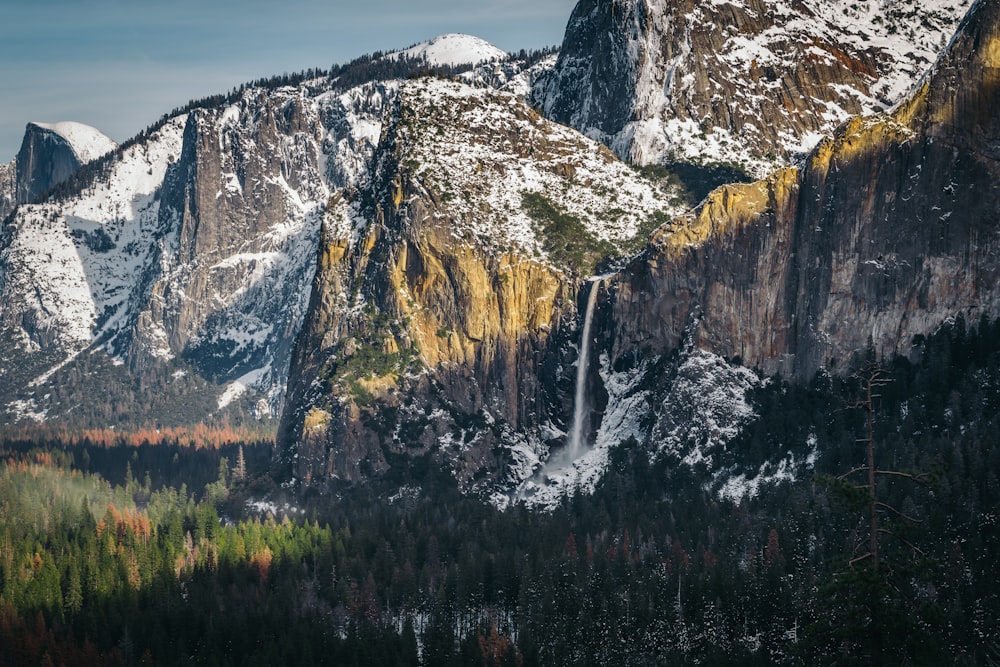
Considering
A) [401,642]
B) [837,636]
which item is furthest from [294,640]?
[837,636]

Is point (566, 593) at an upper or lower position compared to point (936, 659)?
lower

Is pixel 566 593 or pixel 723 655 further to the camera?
pixel 566 593

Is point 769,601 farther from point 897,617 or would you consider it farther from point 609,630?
point 897,617

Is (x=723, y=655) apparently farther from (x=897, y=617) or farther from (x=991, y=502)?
(x=897, y=617)

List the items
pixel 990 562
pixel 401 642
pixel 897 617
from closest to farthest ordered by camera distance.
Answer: pixel 897 617
pixel 990 562
pixel 401 642

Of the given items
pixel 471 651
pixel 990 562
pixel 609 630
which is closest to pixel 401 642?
pixel 471 651

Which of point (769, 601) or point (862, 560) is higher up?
point (862, 560)

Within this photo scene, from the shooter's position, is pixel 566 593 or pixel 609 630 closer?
pixel 609 630

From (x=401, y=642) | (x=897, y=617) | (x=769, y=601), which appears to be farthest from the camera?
(x=401, y=642)

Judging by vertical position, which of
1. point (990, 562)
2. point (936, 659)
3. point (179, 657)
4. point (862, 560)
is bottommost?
point (179, 657)
